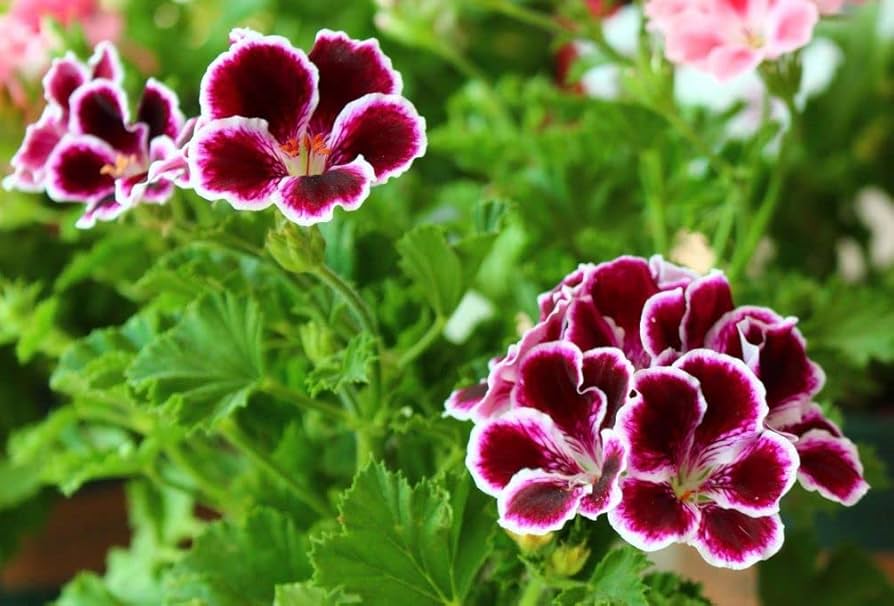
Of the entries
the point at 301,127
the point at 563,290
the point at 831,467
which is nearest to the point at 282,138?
the point at 301,127

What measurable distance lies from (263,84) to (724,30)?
0.73 ft

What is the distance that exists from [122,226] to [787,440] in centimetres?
38

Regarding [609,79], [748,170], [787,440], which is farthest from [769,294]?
[609,79]

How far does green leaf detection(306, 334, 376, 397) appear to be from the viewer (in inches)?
15.1

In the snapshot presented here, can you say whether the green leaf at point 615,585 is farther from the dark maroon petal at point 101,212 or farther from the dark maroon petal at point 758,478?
the dark maroon petal at point 101,212

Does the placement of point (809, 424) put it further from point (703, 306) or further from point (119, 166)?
point (119, 166)

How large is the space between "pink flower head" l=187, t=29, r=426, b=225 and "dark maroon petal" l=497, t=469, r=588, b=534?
0.10 metres

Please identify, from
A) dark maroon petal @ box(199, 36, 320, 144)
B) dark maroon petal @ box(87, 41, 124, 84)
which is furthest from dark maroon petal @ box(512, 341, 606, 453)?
dark maroon petal @ box(87, 41, 124, 84)

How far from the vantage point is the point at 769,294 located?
616mm

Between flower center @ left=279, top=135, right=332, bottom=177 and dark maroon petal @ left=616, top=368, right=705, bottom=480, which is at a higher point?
flower center @ left=279, top=135, right=332, bottom=177

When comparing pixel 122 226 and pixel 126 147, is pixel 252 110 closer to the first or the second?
pixel 126 147

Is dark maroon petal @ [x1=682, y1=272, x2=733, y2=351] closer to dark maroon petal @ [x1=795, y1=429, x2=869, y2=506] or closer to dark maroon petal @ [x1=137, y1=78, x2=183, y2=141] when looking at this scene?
dark maroon petal @ [x1=795, y1=429, x2=869, y2=506]

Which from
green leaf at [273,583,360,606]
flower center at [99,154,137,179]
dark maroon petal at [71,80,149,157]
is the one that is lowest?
green leaf at [273,583,360,606]

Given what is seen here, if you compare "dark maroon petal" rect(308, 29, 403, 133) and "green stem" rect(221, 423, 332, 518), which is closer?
"dark maroon petal" rect(308, 29, 403, 133)
